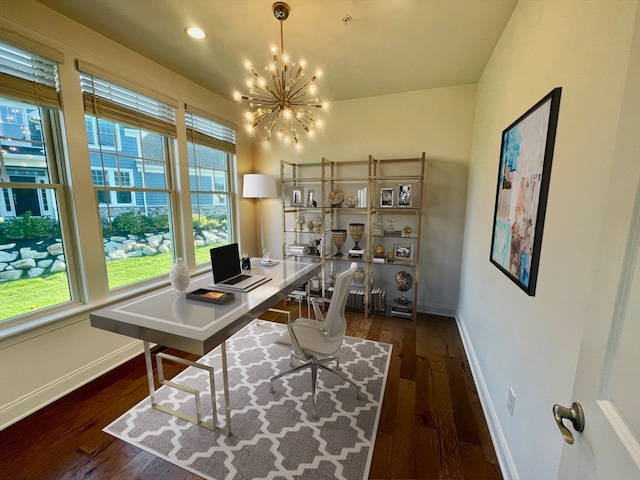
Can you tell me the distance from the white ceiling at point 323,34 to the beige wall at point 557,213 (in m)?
0.41

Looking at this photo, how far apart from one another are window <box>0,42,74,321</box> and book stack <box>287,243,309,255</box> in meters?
2.34

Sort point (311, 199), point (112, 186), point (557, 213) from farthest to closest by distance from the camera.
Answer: point (311, 199), point (112, 186), point (557, 213)

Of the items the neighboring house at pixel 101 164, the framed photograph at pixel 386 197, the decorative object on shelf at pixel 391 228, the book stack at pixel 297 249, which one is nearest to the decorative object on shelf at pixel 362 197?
the framed photograph at pixel 386 197

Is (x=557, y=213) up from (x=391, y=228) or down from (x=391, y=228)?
up

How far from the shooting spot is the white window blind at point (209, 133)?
317 centimetres

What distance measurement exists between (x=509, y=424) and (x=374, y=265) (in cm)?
234

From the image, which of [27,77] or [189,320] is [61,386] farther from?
[27,77]

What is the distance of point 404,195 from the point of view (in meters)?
3.32

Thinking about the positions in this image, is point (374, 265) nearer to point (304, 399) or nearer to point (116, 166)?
point (304, 399)

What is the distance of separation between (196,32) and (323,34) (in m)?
1.00

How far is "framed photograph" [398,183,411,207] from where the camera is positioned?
329cm

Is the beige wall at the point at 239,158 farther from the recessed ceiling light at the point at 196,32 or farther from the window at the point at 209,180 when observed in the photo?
the recessed ceiling light at the point at 196,32

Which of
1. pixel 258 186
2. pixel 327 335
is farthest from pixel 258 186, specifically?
pixel 327 335

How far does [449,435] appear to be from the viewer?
1.73 meters
